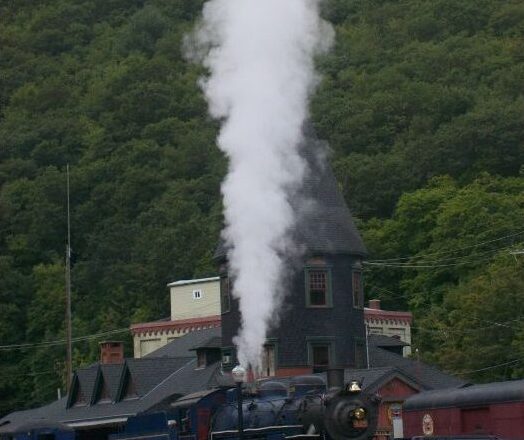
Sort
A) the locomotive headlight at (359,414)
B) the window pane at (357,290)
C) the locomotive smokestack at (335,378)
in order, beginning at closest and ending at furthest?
the locomotive headlight at (359,414) → the locomotive smokestack at (335,378) → the window pane at (357,290)

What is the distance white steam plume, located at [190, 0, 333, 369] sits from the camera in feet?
147

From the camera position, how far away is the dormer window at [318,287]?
60250 mm

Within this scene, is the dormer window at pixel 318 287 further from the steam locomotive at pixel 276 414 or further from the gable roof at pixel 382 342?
the steam locomotive at pixel 276 414

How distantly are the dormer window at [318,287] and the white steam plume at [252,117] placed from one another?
39.2ft

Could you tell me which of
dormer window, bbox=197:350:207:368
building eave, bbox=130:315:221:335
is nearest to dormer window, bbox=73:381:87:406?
dormer window, bbox=197:350:207:368

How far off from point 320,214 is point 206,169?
68.3m

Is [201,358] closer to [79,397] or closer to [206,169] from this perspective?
[79,397]

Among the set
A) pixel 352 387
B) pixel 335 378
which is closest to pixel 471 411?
pixel 335 378

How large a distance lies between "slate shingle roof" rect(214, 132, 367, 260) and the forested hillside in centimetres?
1162

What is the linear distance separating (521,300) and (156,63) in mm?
77761

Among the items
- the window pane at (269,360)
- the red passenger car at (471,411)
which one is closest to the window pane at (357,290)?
the window pane at (269,360)

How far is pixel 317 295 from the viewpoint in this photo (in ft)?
198

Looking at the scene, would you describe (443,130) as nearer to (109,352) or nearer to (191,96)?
(191,96)

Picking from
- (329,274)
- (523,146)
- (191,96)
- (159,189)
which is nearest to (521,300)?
(329,274)
